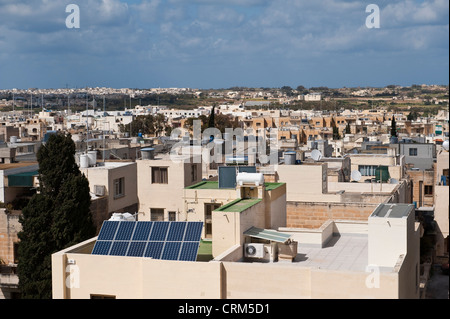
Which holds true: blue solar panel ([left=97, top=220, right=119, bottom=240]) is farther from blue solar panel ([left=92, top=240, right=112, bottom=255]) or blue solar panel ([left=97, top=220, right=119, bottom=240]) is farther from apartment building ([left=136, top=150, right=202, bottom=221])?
apartment building ([left=136, top=150, right=202, bottom=221])

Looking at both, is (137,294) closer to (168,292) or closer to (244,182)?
(168,292)

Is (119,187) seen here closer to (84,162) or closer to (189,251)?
(84,162)

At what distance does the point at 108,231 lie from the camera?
12109 mm

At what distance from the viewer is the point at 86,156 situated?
20.6 metres

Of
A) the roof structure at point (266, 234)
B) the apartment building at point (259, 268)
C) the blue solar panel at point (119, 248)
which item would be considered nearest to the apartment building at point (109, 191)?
the apartment building at point (259, 268)

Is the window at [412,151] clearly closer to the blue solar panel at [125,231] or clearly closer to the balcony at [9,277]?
the balcony at [9,277]

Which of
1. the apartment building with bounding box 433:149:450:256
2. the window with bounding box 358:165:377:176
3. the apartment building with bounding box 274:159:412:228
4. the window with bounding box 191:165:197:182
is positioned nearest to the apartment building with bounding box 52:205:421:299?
the apartment building with bounding box 274:159:412:228

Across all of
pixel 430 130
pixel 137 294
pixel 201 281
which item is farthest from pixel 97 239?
pixel 430 130

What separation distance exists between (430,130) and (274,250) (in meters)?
60.0

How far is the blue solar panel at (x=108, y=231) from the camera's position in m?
12.0

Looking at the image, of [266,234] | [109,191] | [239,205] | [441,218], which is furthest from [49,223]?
[441,218]

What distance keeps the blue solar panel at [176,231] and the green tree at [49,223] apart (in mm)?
5077

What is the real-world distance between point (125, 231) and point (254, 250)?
219 cm

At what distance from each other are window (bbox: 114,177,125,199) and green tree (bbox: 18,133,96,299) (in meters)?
2.31
